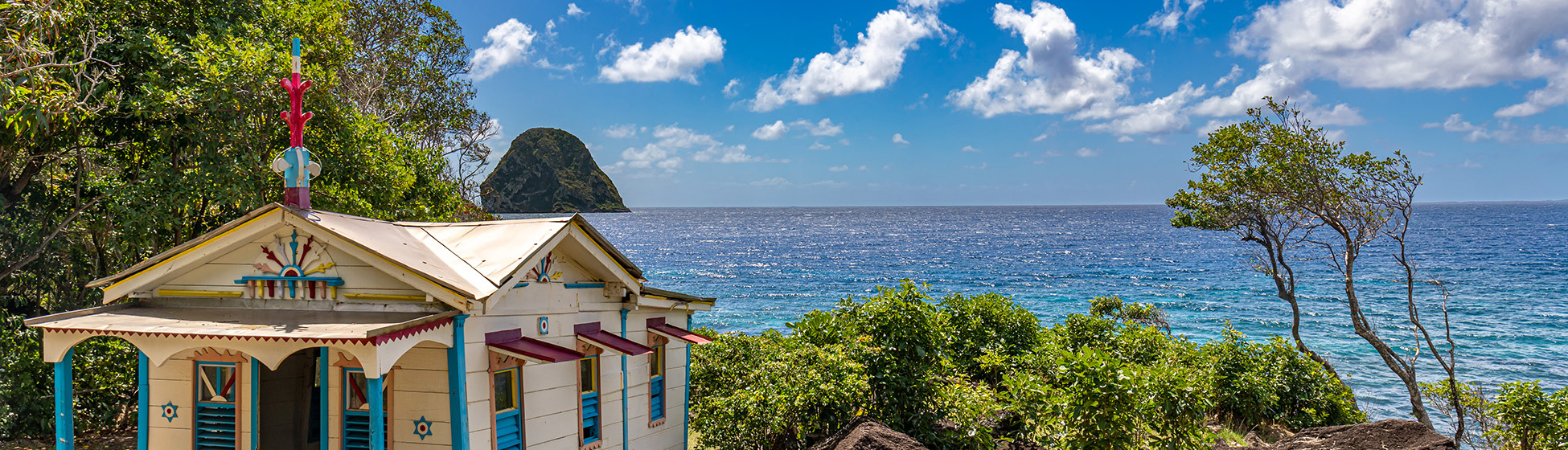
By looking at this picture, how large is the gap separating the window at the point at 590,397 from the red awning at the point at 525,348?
121 centimetres

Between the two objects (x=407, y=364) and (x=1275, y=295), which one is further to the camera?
(x=1275, y=295)

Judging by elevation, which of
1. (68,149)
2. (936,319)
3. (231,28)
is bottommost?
(936,319)

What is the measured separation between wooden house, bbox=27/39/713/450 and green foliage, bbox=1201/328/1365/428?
40.5ft

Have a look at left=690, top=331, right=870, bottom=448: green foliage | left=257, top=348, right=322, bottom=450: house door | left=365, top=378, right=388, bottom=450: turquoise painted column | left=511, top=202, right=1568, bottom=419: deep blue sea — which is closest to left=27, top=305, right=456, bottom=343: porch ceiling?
left=365, top=378, right=388, bottom=450: turquoise painted column

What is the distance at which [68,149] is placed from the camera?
16094 millimetres

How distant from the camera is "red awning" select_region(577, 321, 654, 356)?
38.6 ft

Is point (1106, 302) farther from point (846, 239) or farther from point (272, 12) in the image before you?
point (846, 239)

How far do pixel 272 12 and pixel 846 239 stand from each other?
12220 cm

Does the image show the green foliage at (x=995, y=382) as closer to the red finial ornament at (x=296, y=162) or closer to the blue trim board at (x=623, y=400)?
the blue trim board at (x=623, y=400)

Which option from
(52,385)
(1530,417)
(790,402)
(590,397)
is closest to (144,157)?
(52,385)

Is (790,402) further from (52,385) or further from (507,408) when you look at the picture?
(52,385)

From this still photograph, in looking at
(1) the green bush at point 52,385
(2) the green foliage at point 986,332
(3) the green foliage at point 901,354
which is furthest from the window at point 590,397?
(1) the green bush at point 52,385

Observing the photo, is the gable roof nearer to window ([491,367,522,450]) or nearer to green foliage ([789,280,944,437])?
window ([491,367,522,450])

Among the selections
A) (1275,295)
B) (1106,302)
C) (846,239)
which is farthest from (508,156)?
(1106,302)
